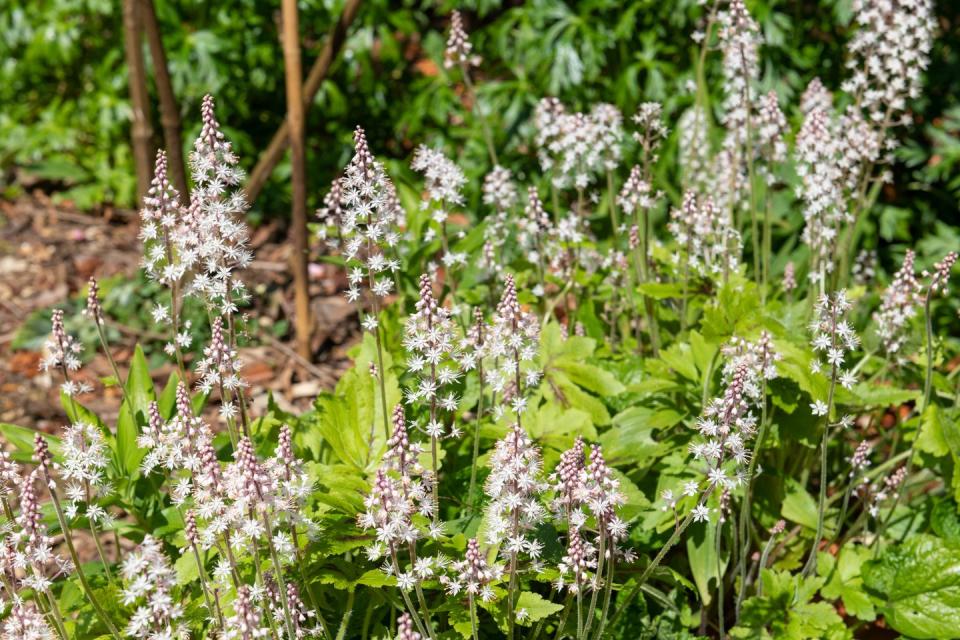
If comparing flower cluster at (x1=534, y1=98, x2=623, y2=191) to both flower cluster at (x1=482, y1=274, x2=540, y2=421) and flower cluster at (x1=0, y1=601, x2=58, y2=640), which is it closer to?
flower cluster at (x1=482, y1=274, x2=540, y2=421)

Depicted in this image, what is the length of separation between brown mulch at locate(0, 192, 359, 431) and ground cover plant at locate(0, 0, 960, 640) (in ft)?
2.23

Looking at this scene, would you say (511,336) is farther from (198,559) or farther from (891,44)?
(891,44)

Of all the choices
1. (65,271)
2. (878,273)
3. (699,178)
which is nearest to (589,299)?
→ (699,178)

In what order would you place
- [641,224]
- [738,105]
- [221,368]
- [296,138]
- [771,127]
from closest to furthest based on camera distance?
[221,368] → [771,127] → [641,224] → [738,105] → [296,138]

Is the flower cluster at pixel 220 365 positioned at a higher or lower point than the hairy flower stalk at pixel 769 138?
lower

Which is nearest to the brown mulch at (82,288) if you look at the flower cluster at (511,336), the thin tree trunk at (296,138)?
the thin tree trunk at (296,138)

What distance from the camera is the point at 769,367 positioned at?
A: 2932 mm

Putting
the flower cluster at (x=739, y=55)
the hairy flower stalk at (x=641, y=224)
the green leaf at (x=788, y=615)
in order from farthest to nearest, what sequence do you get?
the hairy flower stalk at (x=641, y=224) < the flower cluster at (x=739, y=55) < the green leaf at (x=788, y=615)

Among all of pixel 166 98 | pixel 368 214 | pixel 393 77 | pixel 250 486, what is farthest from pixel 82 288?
pixel 250 486

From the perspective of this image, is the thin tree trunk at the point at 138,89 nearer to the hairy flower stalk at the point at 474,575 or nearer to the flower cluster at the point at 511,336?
the flower cluster at the point at 511,336

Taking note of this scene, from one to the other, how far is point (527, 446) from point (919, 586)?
6.22ft

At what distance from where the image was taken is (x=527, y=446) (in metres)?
2.63

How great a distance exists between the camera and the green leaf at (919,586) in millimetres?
3557

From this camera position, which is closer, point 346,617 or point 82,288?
point 346,617
